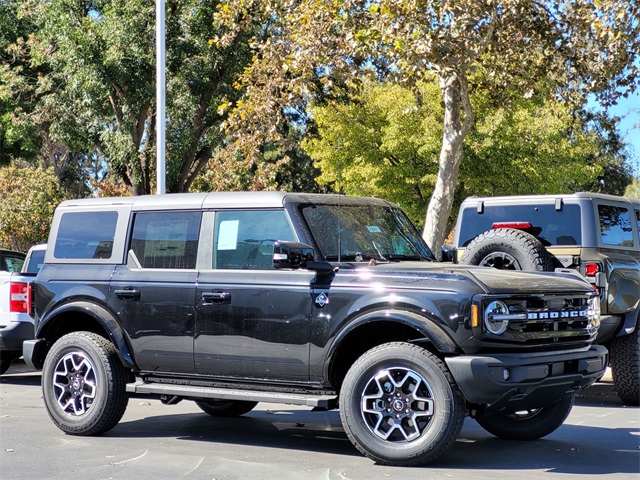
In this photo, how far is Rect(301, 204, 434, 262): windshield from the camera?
7633mm

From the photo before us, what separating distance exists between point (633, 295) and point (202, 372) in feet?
16.6

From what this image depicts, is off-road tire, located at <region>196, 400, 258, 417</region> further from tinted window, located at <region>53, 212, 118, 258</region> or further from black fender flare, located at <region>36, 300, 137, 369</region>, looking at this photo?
tinted window, located at <region>53, 212, 118, 258</region>

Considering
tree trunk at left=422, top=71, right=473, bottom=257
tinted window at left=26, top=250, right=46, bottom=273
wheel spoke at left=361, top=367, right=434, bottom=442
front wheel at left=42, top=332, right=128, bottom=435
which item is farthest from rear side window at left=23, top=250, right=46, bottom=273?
wheel spoke at left=361, top=367, right=434, bottom=442

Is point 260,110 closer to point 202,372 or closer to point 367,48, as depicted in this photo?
point 367,48

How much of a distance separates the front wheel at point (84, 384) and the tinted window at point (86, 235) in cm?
75

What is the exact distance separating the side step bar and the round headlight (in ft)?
4.33

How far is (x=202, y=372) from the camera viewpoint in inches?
306

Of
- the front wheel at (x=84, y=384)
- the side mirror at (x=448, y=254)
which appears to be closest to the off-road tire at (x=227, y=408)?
the front wheel at (x=84, y=384)

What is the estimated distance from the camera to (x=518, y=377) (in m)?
6.61

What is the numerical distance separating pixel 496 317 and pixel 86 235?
394cm

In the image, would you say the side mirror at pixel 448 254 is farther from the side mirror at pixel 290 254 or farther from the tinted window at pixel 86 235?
the tinted window at pixel 86 235

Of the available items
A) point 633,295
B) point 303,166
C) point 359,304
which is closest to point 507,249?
point 633,295

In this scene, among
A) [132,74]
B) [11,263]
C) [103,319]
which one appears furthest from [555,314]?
[132,74]

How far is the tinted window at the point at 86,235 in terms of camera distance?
863 cm
